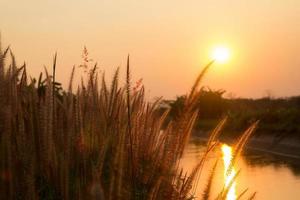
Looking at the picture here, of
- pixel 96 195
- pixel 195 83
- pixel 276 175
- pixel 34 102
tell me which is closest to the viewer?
pixel 96 195

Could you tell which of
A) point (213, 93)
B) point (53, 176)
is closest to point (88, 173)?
point (53, 176)

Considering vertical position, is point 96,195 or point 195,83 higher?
point 195,83

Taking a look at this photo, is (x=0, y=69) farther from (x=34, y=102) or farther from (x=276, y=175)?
(x=276, y=175)

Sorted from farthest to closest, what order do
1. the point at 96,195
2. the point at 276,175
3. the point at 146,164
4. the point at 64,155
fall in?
the point at 276,175
the point at 146,164
the point at 64,155
the point at 96,195

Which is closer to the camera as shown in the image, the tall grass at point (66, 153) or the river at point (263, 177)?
the tall grass at point (66, 153)

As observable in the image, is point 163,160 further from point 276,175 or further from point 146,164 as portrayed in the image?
point 276,175

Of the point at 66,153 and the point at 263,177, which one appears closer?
the point at 66,153

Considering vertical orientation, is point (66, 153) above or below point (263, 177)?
above

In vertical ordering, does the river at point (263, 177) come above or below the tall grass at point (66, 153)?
below

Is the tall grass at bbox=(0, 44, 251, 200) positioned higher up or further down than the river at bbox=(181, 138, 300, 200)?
higher up

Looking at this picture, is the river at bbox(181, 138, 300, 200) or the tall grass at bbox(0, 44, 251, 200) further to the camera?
the river at bbox(181, 138, 300, 200)

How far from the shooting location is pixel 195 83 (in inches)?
107

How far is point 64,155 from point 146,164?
693mm

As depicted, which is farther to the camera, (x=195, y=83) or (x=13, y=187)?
(x=13, y=187)
